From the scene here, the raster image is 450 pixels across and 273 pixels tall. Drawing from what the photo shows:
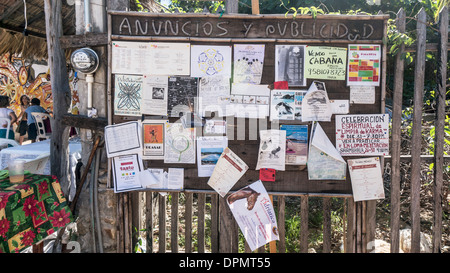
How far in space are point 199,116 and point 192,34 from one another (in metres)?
0.74

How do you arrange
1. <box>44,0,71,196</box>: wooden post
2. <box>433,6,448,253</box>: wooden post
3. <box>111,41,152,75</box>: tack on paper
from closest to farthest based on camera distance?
<box>433,6,448,253</box>: wooden post < <box>111,41,152,75</box>: tack on paper < <box>44,0,71,196</box>: wooden post

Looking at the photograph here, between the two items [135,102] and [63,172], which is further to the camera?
[63,172]

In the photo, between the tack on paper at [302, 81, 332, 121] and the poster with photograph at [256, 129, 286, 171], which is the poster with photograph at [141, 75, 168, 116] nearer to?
the poster with photograph at [256, 129, 286, 171]

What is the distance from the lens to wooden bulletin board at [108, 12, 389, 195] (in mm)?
2822

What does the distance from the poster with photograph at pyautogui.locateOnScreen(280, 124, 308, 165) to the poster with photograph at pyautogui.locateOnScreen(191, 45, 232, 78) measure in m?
0.76

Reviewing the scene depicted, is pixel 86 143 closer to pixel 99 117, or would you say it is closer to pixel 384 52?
pixel 99 117

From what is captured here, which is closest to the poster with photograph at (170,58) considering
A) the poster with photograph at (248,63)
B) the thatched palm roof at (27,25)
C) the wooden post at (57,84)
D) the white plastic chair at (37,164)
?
the poster with photograph at (248,63)

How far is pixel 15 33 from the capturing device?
6277mm

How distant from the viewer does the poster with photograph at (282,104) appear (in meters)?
2.90

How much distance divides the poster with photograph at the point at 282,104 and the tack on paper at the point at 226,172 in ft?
1.70

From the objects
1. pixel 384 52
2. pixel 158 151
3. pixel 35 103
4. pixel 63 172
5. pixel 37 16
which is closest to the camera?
pixel 384 52

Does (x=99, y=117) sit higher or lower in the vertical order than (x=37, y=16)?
lower

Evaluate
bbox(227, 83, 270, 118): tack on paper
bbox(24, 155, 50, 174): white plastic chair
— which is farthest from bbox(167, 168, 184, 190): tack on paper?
bbox(24, 155, 50, 174): white plastic chair

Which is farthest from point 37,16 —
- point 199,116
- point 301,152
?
point 301,152
